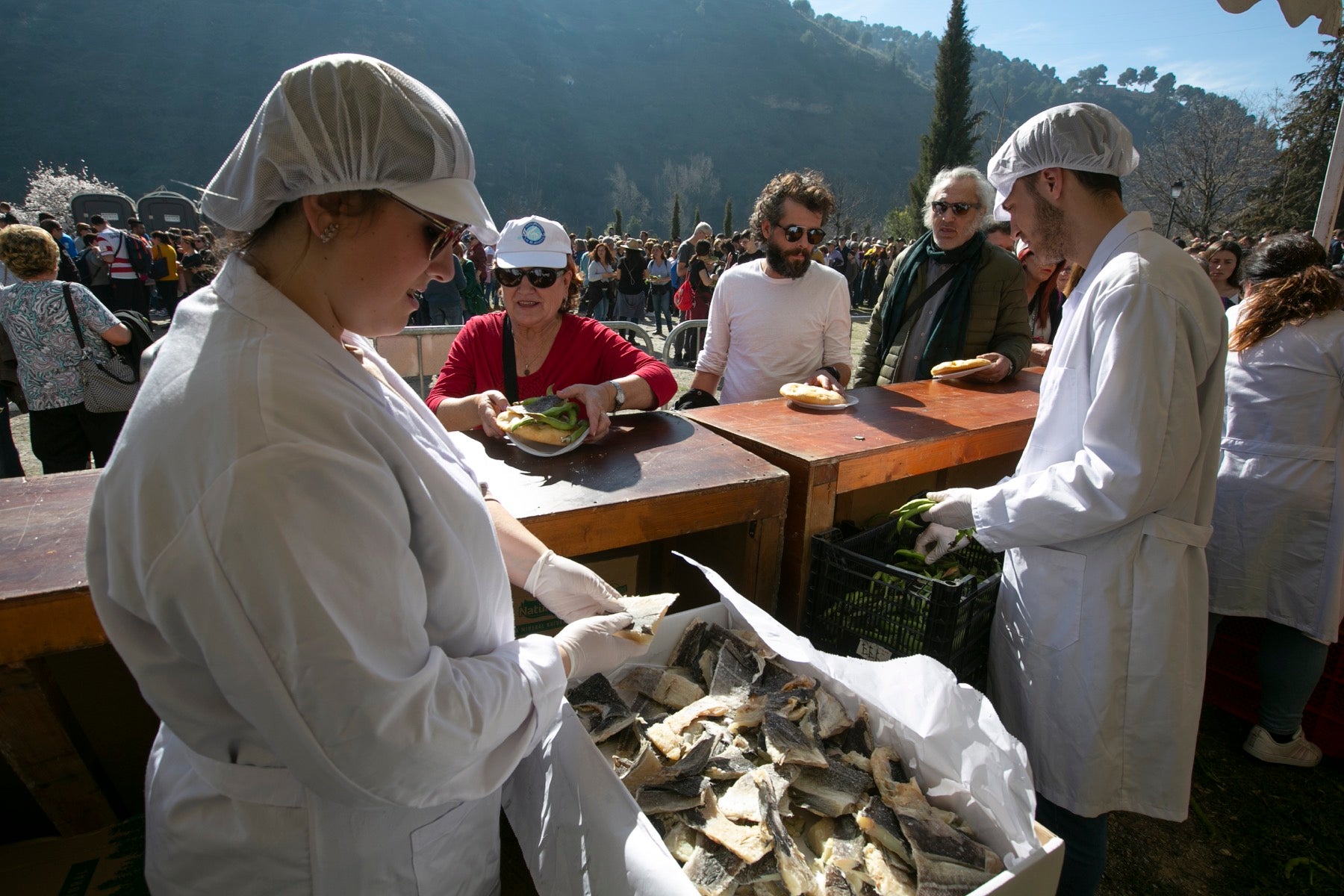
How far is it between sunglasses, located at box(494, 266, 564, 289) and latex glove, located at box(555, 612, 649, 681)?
160 centimetres

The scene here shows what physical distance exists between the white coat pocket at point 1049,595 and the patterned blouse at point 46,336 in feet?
16.9

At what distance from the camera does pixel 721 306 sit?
3.76 metres

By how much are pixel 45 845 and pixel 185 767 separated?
0.98m

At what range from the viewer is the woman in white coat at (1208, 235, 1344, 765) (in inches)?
105

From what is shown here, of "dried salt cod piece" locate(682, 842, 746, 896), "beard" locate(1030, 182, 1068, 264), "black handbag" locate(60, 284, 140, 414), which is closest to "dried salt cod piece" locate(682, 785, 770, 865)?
"dried salt cod piece" locate(682, 842, 746, 896)

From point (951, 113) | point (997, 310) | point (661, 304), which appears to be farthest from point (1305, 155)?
point (997, 310)

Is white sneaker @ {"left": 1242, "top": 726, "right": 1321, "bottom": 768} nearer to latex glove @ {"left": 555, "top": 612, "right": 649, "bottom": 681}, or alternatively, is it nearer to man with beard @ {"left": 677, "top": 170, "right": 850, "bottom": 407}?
man with beard @ {"left": 677, "top": 170, "right": 850, "bottom": 407}

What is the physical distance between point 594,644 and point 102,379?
15.0ft

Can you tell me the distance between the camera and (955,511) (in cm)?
222

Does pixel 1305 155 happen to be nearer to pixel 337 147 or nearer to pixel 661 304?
pixel 661 304

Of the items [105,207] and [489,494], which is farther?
[105,207]

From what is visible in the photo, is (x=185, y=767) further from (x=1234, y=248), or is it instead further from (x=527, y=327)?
(x=1234, y=248)

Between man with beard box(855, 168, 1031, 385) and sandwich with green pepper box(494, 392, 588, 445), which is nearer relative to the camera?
sandwich with green pepper box(494, 392, 588, 445)

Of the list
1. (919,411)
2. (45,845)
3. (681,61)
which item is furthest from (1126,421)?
(681,61)
